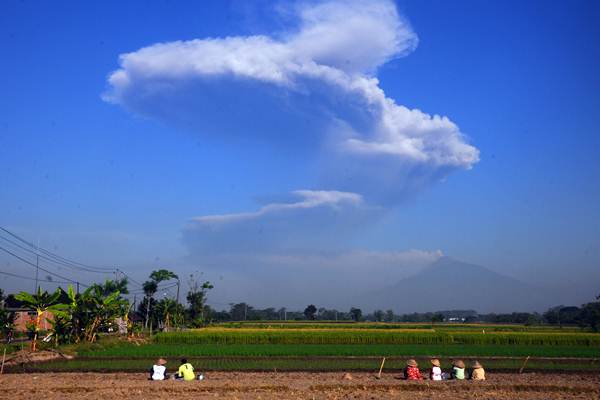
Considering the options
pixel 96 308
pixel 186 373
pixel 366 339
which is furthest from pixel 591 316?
pixel 186 373

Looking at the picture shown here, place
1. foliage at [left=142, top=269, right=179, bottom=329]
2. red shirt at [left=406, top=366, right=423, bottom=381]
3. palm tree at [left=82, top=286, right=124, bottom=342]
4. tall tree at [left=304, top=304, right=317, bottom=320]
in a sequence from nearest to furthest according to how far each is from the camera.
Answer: red shirt at [left=406, top=366, right=423, bottom=381] → palm tree at [left=82, top=286, right=124, bottom=342] → foliage at [left=142, top=269, right=179, bottom=329] → tall tree at [left=304, top=304, right=317, bottom=320]

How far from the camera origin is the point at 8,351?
79.4 feet

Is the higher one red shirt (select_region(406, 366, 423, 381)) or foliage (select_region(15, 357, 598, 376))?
red shirt (select_region(406, 366, 423, 381))

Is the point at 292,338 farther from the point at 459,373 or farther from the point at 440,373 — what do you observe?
the point at 459,373

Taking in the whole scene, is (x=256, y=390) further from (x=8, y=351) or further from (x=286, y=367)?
(x=8, y=351)

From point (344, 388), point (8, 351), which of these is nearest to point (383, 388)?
point (344, 388)

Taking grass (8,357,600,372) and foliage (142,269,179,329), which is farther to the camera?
foliage (142,269,179,329)

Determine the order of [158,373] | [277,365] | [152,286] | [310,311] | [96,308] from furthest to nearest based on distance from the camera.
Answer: [310,311]
[152,286]
[96,308]
[277,365]
[158,373]

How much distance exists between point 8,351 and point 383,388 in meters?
17.8

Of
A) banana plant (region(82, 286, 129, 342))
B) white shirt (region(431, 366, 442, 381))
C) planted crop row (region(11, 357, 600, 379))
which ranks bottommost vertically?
planted crop row (region(11, 357, 600, 379))

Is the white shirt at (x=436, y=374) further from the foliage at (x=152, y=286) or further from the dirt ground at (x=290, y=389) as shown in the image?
the foliage at (x=152, y=286)

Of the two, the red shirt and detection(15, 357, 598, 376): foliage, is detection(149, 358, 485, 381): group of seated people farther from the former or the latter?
detection(15, 357, 598, 376): foliage

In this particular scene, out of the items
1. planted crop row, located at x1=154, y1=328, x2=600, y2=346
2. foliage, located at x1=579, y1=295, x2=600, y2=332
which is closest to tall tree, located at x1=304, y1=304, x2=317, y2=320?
foliage, located at x1=579, y1=295, x2=600, y2=332

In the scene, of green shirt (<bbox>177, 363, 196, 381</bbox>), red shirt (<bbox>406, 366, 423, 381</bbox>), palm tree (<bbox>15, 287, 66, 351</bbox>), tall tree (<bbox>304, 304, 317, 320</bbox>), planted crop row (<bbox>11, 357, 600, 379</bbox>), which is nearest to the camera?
green shirt (<bbox>177, 363, 196, 381</bbox>)
